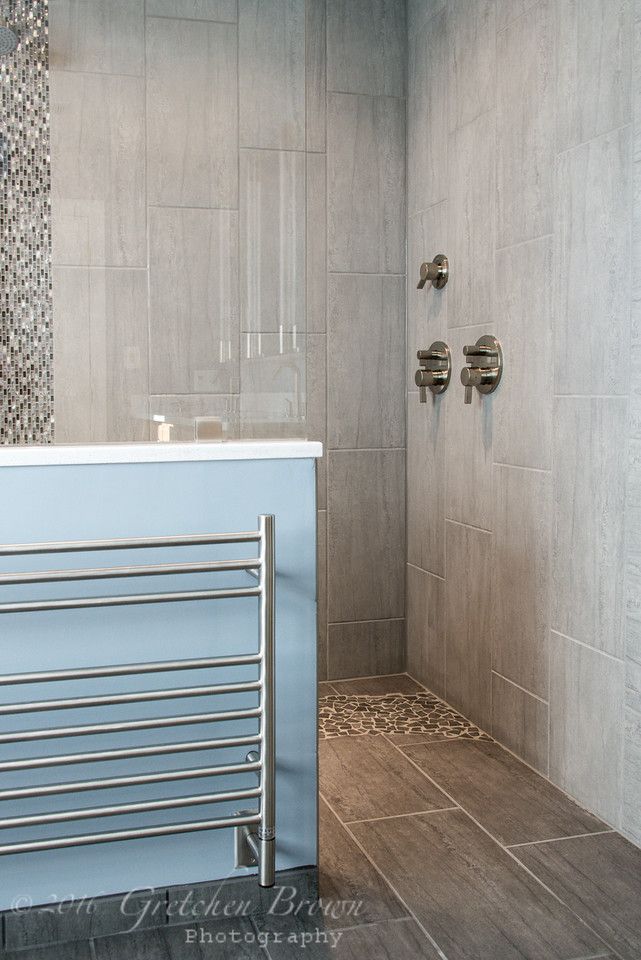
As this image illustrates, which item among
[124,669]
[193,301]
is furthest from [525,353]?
[124,669]

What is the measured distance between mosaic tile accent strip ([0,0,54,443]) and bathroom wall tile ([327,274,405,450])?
1799mm

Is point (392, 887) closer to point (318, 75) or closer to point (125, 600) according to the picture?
point (125, 600)

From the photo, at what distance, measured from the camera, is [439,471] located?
3449 mm

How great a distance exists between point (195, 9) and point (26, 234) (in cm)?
60

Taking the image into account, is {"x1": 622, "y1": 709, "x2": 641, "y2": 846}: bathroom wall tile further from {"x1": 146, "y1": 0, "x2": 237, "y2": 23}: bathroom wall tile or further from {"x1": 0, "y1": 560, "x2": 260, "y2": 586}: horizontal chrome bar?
{"x1": 146, "y1": 0, "x2": 237, "y2": 23}: bathroom wall tile

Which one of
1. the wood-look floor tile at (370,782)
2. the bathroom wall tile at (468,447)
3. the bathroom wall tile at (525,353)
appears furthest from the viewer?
the bathroom wall tile at (468,447)

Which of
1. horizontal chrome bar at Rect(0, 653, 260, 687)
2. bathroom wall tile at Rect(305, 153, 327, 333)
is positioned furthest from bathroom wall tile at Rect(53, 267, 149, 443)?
bathroom wall tile at Rect(305, 153, 327, 333)

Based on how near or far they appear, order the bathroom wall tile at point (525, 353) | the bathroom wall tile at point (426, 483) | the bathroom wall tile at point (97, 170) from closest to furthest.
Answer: the bathroom wall tile at point (97, 170)
the bathroom wall tile at point (525, 353)
the bathroom wall tile at point (426, 483)

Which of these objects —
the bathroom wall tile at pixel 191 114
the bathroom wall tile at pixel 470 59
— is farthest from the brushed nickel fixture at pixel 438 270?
the bathroom wall tile at pixel 191 114

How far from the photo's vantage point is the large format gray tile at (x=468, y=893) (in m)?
1.94

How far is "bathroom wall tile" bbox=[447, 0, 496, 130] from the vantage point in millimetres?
2992

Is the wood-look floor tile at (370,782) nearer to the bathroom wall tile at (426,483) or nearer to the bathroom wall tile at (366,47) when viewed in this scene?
the bathroom wall tile at (426,483)

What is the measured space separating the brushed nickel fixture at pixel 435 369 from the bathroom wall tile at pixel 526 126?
502 millimetres

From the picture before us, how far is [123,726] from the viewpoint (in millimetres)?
1917
